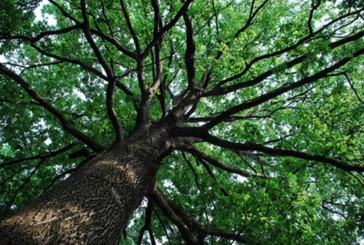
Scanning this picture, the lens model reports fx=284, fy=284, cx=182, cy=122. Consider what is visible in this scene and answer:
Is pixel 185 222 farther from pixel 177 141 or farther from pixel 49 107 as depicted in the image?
pixel 49 107

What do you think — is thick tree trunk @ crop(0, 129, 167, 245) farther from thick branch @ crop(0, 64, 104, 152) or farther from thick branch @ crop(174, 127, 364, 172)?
→ thick branch @ crop(174, 127, 364, 172)

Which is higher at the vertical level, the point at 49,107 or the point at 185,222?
the point at 49,107

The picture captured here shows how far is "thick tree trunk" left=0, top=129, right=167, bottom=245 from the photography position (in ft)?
8.04

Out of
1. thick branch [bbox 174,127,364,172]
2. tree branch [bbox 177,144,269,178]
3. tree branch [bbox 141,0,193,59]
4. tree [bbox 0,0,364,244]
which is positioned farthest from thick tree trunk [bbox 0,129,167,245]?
tree branch [bbox 141,0,193,59]

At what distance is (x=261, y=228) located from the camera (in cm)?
405

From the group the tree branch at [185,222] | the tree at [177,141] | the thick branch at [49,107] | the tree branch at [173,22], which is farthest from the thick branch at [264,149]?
the tree branch at [173,22]

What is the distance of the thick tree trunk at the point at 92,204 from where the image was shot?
2.45 m

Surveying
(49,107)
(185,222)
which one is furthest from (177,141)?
(49,107)

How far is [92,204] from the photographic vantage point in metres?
3.05

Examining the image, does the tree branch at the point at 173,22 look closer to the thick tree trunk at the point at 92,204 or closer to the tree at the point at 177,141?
the tree at the point at 177,141

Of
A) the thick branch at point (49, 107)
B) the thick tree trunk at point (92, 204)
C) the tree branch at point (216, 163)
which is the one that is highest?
the thick branch at point (49, 107)

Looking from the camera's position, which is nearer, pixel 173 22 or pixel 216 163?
pixel 173 22

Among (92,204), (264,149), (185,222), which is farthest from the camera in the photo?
(185,222)

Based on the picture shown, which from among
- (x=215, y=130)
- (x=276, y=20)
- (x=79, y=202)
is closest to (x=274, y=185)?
(x=79, y=202)
